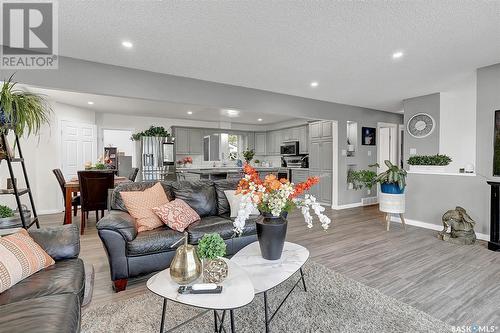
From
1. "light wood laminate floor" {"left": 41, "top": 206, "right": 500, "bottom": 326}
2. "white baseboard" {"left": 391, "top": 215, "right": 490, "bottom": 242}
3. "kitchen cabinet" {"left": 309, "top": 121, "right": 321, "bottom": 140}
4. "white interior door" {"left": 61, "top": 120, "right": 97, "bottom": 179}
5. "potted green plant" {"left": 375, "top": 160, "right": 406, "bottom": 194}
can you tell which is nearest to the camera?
"light wood laminate floor" {"left": 41, "top": 206, "right": 500, "bottom": 326}

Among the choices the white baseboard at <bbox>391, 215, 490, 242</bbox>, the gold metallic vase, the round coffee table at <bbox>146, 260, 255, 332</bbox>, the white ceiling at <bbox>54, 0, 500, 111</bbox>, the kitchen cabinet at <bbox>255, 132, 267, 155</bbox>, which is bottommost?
the white baseboard at <bbox>391, 215, 490, 242</bbox>

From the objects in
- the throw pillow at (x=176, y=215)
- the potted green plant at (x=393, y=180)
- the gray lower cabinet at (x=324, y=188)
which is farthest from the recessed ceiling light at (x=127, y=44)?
the gray lower cabinet at (x=324, y=188)

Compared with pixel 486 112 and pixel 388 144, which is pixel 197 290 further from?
pixel 388 144

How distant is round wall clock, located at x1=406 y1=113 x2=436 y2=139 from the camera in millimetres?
4867

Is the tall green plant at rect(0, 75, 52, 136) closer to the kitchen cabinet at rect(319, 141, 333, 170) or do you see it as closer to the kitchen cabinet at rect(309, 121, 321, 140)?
the kitchen cabinet at rect(319, 141, 333, 170)

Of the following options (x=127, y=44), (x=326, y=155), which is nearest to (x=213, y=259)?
(x=127, y=44)

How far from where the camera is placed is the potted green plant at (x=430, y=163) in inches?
163

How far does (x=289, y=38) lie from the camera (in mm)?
2684

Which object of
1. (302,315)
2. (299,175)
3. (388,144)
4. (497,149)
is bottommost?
(302,315)

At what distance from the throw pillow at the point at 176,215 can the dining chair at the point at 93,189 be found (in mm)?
1959

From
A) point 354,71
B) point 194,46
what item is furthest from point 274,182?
point 354,71

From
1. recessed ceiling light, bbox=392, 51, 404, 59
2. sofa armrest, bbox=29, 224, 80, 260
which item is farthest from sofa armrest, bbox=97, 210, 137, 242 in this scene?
recessed ceiling light, bbox=392, 51, 404, 59

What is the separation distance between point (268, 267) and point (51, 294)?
133cm

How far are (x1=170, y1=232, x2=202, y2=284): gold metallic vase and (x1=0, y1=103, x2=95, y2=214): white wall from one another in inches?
200
